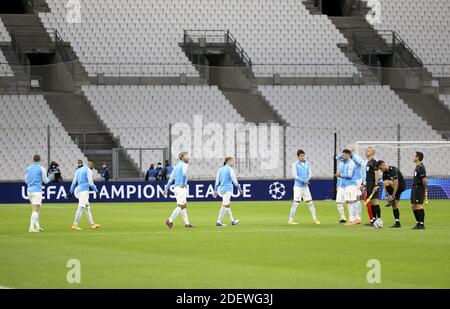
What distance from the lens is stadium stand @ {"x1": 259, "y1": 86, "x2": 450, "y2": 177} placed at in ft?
165

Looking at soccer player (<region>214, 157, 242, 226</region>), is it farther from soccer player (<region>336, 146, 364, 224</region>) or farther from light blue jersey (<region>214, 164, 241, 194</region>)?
soccer player (<region>336, 146, 364, 224</region>)

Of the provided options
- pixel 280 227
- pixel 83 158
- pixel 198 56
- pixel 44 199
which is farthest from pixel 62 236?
pixel 198 56

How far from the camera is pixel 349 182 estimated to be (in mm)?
29172

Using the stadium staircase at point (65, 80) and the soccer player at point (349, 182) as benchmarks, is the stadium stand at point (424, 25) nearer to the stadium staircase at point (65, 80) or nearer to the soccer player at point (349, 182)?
the stadium staircase at point (65, 80)

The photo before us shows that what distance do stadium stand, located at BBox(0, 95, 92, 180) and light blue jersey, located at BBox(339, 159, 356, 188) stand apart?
813 inches

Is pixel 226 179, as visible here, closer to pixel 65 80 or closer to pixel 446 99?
pixel 65 80

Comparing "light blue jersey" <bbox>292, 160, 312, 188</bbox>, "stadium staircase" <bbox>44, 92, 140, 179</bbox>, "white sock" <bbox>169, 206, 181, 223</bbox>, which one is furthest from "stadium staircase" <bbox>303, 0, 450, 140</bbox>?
"white sock" <bbox>169, 206, 181, 223</bbox>

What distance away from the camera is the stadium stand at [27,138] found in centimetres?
4644

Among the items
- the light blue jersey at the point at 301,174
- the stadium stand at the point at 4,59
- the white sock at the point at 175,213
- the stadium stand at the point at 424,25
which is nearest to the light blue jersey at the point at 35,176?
the white sock at the point at 175,213

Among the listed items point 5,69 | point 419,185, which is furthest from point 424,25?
point 419,185

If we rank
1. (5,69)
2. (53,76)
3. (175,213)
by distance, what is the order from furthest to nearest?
(5,69), (53,76), (175,213)

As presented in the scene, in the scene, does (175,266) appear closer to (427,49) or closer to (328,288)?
(328,288)

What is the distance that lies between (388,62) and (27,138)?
22379 millimetres

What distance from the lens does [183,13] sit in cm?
5903
